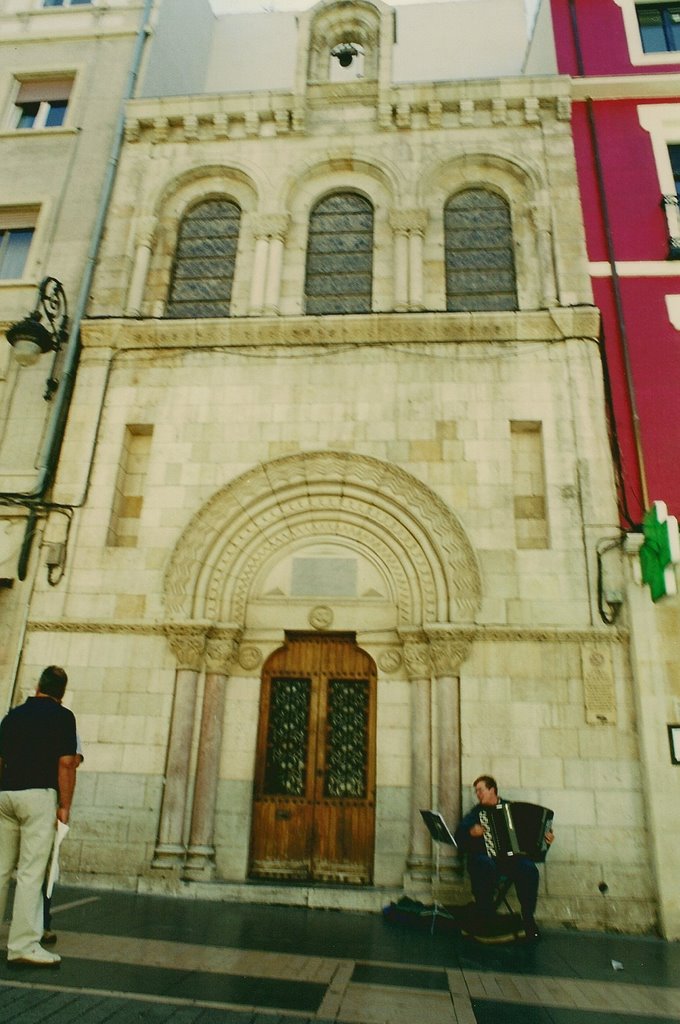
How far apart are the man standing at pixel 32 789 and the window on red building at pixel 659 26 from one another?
14.5 m

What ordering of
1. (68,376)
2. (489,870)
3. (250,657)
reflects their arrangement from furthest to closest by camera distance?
(68,376), (250,657), (489,870)

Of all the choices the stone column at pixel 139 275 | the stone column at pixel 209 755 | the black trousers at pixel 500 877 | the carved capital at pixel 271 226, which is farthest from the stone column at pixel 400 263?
the black trousers at pixel 500 877

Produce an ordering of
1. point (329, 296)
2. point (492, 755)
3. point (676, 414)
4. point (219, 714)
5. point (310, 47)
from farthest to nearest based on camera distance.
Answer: point (310, 47), point (329, 296), point (676, 414), point (219, 714), point (492, 755)

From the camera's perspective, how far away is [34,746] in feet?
16.7

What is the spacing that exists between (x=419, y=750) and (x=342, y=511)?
327cm

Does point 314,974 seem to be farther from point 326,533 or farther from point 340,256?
point 340,256

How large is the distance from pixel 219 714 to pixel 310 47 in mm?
11745

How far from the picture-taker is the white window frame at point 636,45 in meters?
12.0

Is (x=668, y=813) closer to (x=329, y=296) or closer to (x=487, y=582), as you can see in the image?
(x=487, y=582)

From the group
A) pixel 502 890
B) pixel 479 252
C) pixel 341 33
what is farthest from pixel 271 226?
pixel 502 890

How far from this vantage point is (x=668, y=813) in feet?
25.1

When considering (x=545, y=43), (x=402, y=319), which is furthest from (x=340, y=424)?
(x=545, y=43)

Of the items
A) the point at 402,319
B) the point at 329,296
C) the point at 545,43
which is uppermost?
the point at 545,43

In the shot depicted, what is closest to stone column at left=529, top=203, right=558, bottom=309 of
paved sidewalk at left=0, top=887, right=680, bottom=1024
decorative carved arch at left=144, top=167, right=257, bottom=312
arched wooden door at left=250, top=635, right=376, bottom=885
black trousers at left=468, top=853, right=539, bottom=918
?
decorative carved arch at left=144, top=167, right=257, bottom=312
